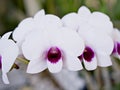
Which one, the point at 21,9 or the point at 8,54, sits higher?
the point at 8,54

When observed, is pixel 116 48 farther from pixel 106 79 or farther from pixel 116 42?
pixel 106 79

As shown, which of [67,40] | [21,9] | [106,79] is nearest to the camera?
[67,40]

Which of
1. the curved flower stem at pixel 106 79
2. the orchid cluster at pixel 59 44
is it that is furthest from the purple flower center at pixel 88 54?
the curved flower stem at pixel 106 79

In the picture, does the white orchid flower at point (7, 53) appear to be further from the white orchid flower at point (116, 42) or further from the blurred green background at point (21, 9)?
the blurred green background at point (21, 9)

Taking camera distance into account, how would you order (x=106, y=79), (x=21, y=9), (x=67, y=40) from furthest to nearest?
1. (x=21, y=9)
2. (x=106, y=79)
3. (x=67, y=40)

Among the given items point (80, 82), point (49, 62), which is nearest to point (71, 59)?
point (49, 62)

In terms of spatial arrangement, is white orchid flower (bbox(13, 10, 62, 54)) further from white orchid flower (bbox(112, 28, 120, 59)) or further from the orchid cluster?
white orchid flower (bbox(112, 28, 120, 59))

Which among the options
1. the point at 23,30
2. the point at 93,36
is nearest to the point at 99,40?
the point at 93,36
